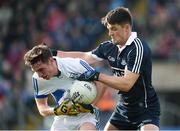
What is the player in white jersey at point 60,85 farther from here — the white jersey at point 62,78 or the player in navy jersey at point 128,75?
the player in navy jersey at point 128,75

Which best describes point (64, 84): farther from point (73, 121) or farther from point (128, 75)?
point (128, 75)

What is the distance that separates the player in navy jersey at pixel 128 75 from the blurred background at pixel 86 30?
6979 mm

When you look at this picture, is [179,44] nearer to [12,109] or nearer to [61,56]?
[12,109]

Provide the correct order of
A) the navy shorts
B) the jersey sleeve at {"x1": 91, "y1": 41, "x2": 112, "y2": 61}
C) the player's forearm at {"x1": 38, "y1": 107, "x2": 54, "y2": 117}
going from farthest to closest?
1. the jersey sleeve at {"x1": 91, "y1": 41, "x2": 112, "y2": 61}
2. the navy shorts
3. the player's forearm at {"x1": 38, "y1": 107, "x2": 54, "y2": 117}

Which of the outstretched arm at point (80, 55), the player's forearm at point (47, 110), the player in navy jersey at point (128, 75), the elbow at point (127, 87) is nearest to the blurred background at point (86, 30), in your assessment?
the outstretched arm at point (80, 55)

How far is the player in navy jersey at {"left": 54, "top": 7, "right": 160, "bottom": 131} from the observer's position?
778cm

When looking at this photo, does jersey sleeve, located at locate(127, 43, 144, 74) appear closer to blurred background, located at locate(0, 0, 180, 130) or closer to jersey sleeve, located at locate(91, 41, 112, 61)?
jersey sleeve, located at locate(91, 41, 112, 61)

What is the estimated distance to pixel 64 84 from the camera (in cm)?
790

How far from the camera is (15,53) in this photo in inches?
631

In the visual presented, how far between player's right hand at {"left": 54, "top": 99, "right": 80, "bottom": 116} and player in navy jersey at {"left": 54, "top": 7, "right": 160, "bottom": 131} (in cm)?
32

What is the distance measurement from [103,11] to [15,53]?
264cm

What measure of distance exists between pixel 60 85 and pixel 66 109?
1.11 ft

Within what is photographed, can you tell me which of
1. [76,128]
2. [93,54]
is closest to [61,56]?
[93,54]

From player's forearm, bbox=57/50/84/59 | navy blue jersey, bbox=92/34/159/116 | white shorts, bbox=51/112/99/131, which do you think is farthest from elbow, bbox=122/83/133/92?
player's forearm, bbox=57/50/84/59
